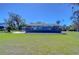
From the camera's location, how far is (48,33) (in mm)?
7699

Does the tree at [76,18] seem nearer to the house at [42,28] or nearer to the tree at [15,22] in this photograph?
the house at [42,28]

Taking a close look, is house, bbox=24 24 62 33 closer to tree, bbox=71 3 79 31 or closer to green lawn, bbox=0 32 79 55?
green lawn, bbox=0 32 79 55

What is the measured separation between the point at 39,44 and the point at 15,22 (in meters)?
0.44

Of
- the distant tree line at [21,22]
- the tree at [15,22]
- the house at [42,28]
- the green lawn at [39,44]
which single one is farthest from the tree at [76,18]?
the tree at [15,22]

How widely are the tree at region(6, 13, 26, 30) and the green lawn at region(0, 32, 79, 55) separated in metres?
0.11

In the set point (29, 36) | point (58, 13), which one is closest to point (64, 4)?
point (58, 13)

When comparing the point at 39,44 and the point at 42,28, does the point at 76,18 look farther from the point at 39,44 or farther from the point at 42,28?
the point at 39,44

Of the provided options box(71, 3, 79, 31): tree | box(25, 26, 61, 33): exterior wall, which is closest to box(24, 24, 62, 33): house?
box(25, 26, 61, 33): exterior wall

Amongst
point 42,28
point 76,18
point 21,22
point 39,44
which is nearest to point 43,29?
point 42,28

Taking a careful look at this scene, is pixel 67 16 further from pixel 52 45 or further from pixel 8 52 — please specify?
pixel 8 52

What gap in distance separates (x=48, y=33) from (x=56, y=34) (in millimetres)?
107

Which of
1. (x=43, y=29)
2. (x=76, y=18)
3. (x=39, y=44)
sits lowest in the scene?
(x=39, y=44)

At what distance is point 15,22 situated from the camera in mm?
7715

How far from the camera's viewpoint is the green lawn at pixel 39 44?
7.62m
